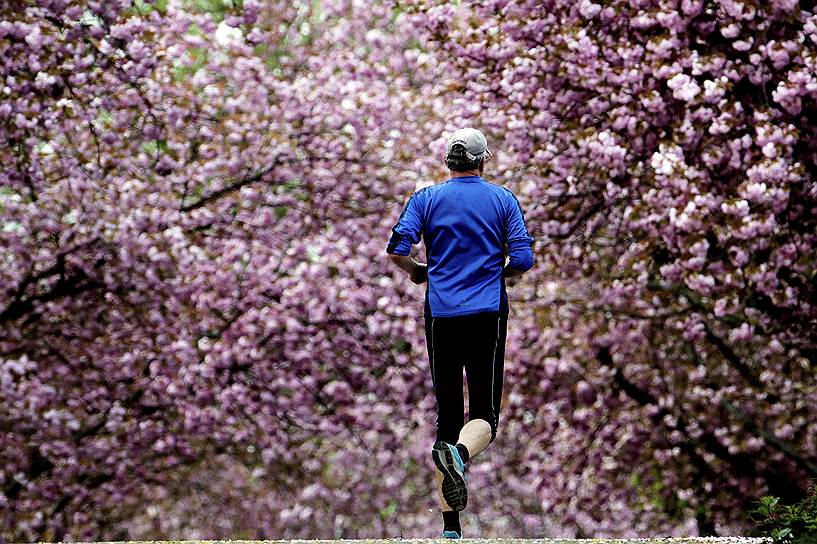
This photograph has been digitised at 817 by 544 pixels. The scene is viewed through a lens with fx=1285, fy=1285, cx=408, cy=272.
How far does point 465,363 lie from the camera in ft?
19.9

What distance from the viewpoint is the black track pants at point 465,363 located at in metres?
6.00

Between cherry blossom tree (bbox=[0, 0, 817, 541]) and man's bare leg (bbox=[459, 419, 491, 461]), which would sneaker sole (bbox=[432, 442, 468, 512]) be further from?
cherry blossom tree (bbox=[0, 0, 817, 541])

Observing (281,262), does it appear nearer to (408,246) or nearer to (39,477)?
(39,477)

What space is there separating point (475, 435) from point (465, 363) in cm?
35

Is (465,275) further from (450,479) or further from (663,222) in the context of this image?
(663,222)

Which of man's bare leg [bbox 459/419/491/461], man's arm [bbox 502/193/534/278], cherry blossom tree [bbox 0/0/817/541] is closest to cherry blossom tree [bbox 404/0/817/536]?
cherry blossom tree [bbox 0/0/817/541]

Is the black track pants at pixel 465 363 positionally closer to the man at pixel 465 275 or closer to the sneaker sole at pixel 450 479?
the man at pixel 465 275

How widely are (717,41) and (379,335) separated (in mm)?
4650

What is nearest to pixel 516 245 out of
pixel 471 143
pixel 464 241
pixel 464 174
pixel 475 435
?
pixel 464 241

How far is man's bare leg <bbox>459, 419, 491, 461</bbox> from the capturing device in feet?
19.4

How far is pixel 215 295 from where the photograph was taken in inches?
485

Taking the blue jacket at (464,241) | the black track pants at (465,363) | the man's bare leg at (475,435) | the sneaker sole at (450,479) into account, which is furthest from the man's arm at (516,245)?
the sneaker sole at (450,479)

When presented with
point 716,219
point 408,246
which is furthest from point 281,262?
point 408,246

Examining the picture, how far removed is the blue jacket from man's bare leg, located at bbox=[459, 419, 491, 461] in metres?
0.53
